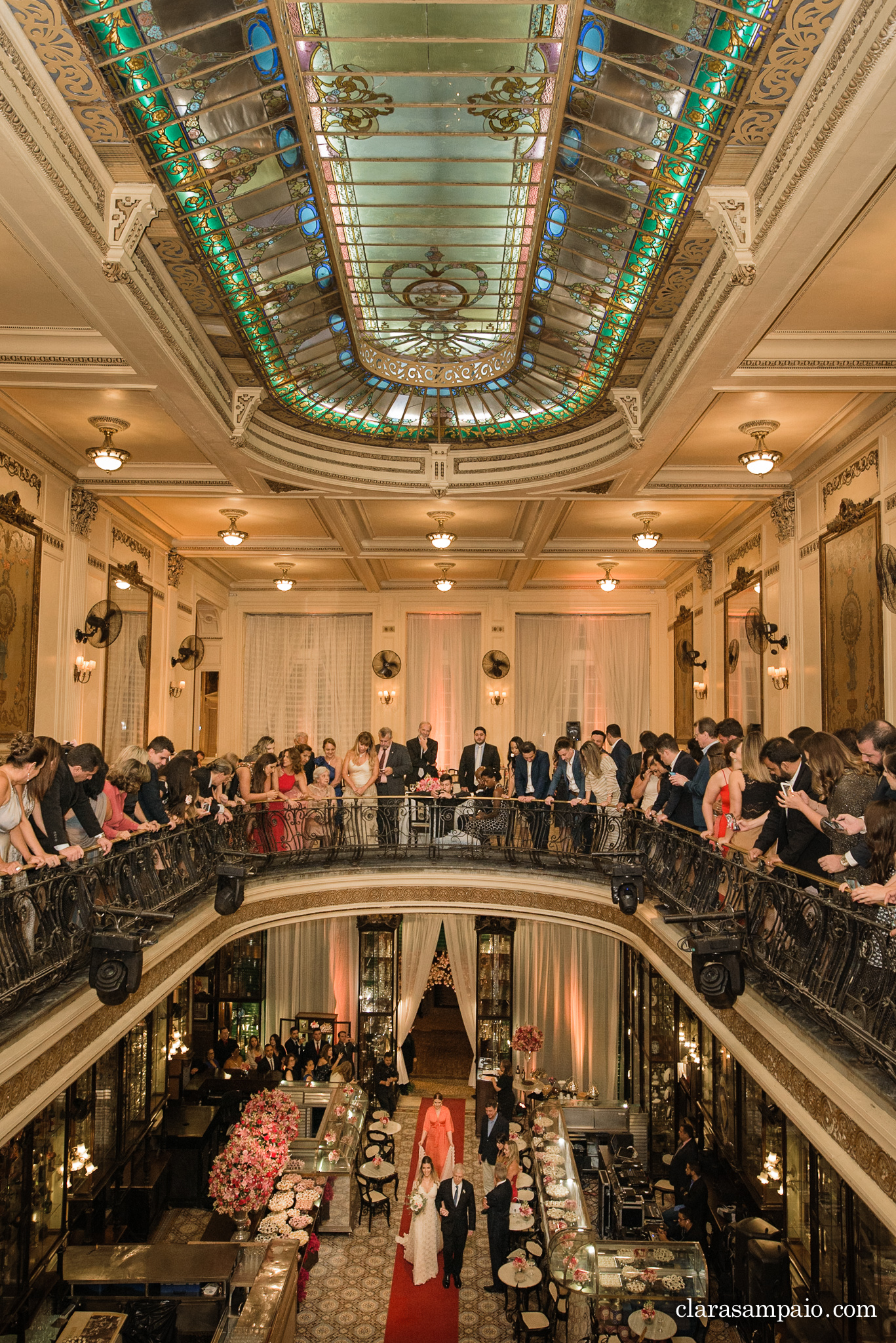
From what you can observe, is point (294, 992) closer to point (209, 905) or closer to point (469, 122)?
point (209, 905)

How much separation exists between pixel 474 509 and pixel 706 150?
674cm

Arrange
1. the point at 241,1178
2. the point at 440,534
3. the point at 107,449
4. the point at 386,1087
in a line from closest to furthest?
the point at 107,449 < the point at 241,1178 < the point at 440,534 < the point at 386,1087

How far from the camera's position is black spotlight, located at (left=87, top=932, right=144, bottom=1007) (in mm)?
4930

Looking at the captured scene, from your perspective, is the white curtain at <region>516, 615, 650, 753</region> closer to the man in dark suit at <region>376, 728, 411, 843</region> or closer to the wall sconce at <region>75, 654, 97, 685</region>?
the man in dark suit at <region>376, 728, 411, 843</region>

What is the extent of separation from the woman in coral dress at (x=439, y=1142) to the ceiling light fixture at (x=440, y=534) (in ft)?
20.8

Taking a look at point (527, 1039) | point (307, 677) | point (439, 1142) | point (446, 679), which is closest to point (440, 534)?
point (446, 679)

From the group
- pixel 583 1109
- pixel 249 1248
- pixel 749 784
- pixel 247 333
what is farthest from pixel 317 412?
pixel 583 1109

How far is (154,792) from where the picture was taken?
705cm

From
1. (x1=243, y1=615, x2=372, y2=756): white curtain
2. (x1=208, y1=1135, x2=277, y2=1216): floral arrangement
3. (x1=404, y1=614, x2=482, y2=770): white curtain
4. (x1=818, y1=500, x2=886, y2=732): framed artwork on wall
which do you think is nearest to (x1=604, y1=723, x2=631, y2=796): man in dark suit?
(x1=818, y1=500, x2=886, y2=732): framed artwork on wall

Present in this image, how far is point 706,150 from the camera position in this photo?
206 inches

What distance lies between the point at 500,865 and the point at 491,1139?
11.0 feet

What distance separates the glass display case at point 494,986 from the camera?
14.5 metres

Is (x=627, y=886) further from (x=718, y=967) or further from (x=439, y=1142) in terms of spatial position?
(x=439, y=1142)

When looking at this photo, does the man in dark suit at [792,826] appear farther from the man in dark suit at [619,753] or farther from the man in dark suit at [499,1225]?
the man in dark suit at [499,1225]
